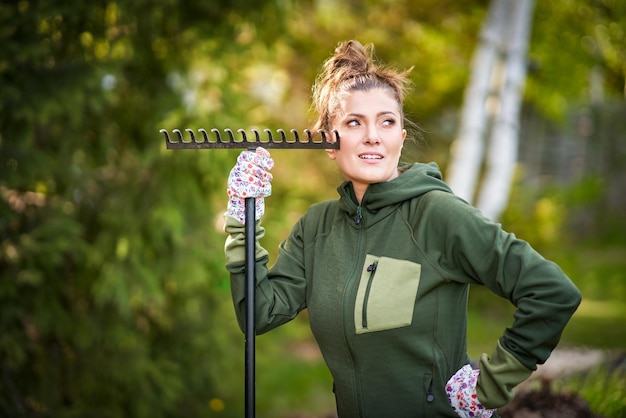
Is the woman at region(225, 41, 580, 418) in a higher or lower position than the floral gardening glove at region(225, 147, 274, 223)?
lower

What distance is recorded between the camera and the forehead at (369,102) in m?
2.26

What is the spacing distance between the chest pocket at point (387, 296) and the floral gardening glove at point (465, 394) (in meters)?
0.22

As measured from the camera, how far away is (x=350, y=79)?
A: 231 cm

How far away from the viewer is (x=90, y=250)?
4.94 metres

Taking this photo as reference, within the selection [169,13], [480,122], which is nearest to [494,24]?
[480,122]

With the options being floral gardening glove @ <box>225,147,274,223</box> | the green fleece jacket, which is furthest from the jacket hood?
floral gardening glove @ <box>225,147,274,223</box>

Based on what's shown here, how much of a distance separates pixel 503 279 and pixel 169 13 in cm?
373

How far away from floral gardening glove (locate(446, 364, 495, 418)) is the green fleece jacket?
0.08 ft

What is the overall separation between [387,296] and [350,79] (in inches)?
28.4

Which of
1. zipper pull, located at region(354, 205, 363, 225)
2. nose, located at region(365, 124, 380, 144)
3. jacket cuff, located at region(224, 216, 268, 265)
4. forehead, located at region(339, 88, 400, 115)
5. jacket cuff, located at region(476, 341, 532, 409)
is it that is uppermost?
forehead, located at region(339, 88, 400, 115)

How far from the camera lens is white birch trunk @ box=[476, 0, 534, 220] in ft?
21.7

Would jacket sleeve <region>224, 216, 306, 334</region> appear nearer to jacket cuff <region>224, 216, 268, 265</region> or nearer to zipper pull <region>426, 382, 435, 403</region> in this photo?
jacket cuff <region>224, 216, 268, 265</region>

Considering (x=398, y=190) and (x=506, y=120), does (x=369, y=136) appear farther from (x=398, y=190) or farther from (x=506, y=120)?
(x=506, y=120)

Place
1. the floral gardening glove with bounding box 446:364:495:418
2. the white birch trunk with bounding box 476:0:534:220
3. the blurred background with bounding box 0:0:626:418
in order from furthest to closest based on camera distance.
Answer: the white birch trunk with bounding box 476:0:534:220, the blurred background with bounding box 0:0:626:418, the floral gardening glove with bounding box 446:364:495:418
